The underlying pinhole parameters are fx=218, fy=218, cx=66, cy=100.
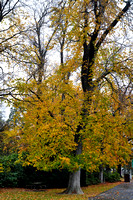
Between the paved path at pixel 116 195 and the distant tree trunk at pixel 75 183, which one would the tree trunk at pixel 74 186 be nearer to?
the distant tree trunk at pixel 75 183

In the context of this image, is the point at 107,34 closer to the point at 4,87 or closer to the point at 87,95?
the point at 87,95

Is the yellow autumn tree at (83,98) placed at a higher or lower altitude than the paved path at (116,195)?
higher

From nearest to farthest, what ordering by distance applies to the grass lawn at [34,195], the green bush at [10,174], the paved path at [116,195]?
the grass lawn at [34,195] → the paved path at [116,195] → the green bush at [10,174]

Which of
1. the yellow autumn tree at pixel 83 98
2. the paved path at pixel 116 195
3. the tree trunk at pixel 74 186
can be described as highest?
the yellow autumn tree at pixel 83 98

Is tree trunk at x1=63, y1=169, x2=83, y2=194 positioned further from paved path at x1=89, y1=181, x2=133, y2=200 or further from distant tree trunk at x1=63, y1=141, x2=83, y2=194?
paved path at x1=89, y1=181, x2=133, y2=200

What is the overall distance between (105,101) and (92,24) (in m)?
4.28

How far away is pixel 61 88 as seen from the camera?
12914 millimetres

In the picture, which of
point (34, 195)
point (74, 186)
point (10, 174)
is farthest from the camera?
point (10, 174)

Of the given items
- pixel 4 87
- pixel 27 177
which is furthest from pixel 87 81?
pixel 27 177

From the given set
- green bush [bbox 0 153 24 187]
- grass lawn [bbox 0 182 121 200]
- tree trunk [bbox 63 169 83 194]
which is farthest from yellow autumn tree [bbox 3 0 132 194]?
green bush [bbox 0 153 24 187]

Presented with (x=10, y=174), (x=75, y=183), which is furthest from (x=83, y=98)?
(x=10, y=174)

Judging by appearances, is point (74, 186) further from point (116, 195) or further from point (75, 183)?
point (116, 195)

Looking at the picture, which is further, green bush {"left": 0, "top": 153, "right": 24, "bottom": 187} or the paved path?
green bush {"left": 0, "top": 153, "right": 24, "bottom": 187}

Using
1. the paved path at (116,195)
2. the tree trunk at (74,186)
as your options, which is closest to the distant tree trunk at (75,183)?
the tree trunk at (74,186)
